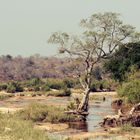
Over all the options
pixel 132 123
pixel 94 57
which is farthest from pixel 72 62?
pixel 132 123


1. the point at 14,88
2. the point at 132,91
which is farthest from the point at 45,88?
the point at 132,91

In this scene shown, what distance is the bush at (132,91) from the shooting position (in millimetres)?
36875

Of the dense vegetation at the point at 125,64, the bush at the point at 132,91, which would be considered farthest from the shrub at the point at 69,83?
the bush at the point at 132,91

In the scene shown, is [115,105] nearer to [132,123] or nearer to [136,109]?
[136,109]

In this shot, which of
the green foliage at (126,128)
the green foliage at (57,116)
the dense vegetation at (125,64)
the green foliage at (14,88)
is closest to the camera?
the green foliage at (126,128)

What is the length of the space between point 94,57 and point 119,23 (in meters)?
3.72

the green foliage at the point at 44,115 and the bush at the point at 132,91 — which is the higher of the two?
the bush at the point at 132,91

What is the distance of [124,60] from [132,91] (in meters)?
9.28

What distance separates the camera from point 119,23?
41.1 m

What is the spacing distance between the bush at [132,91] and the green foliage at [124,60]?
6.27 metres

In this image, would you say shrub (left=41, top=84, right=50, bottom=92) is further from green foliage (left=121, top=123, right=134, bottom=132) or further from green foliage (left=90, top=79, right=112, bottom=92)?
green foliage (left=121, top=123, right=134, bottom=132)

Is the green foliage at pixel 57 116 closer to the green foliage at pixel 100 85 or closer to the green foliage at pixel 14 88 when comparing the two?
the green foliage at pixel 14 88

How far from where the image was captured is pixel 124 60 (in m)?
46.1

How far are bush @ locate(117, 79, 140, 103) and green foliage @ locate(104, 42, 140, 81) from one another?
6.27 meters
